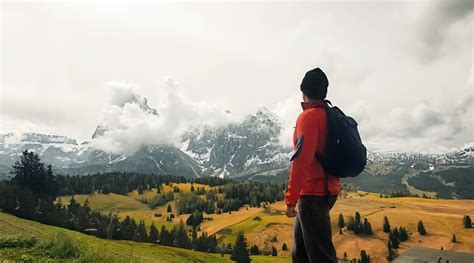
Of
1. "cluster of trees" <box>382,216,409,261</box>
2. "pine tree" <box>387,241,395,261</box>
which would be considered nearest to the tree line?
"pine tree" <box>387,241,395,261</box>

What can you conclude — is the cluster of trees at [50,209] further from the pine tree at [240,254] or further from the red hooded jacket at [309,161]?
the pine tree at [240,254]

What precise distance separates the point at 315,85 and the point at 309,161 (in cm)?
163

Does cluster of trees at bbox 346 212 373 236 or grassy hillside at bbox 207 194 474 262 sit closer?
grassy hillside at bbox 207 194 474 262

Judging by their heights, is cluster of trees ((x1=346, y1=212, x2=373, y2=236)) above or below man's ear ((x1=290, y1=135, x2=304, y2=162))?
below

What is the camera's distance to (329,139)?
7.00 m

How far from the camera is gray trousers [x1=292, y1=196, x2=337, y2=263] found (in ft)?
21.9

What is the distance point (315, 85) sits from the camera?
24.4 feet

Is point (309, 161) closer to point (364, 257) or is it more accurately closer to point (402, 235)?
point (364, 257)

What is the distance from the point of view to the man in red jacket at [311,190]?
6.69 metres

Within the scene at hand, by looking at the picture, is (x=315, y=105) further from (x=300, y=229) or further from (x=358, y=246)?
(x=358, y=246)

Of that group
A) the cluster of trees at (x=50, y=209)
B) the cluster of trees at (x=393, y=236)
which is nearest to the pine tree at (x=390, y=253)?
the cluster of trees at (x=393, y=236)

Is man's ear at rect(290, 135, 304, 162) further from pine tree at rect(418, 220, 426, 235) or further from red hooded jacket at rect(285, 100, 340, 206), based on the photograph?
pine tree at rect(418, 220, 426, 235)

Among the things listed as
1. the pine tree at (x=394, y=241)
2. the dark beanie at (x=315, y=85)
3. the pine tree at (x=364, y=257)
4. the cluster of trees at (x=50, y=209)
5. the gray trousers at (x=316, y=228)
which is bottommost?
the pine tree at (x=364, y=257)

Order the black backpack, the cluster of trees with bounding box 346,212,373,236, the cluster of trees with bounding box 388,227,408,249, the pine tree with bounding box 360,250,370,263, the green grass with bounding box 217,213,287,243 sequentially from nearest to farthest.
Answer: the black backpack
the pine tree with bounding box 360,250,370,263
the cluster of trees with bounding box 388,227,408,249
the cluster of trees with bounding box 346,212,373,236
the green grass with bounding box 217,213,287,243
